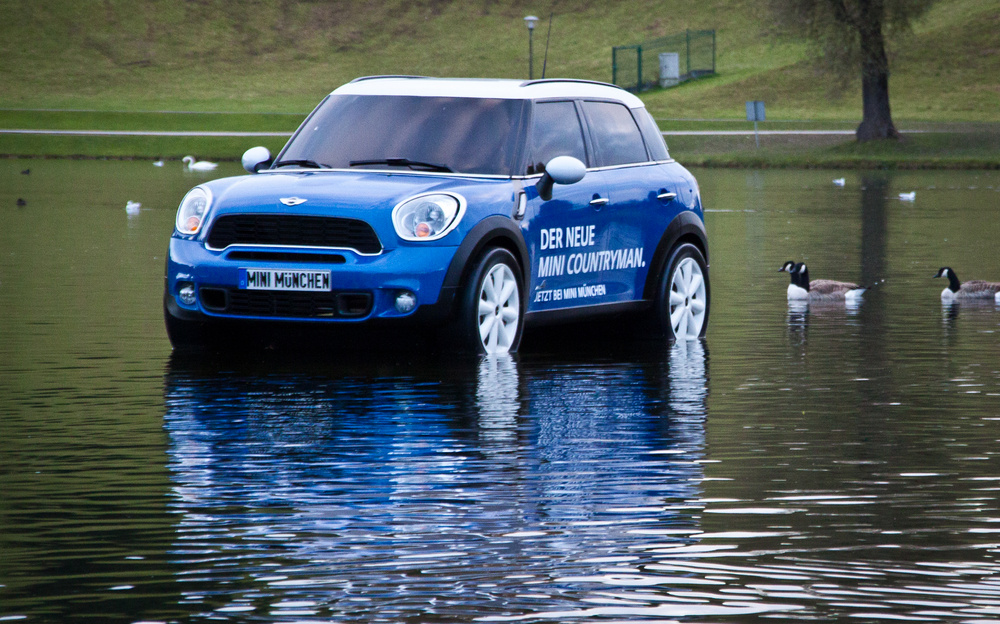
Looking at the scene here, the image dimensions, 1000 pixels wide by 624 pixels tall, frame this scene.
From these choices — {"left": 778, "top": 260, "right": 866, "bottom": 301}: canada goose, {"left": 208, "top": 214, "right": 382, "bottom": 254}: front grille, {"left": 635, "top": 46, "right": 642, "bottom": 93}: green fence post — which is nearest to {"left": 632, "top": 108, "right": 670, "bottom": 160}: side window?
{"left": 208, "top": 214, "right": 382, "bottom": 254}: front grille

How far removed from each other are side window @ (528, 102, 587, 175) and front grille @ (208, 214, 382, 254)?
1363mm

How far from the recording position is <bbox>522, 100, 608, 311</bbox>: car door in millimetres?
11164

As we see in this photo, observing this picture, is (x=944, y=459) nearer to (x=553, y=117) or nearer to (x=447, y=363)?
(x=447, y=363)

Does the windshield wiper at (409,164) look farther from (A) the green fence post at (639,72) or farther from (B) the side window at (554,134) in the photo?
(A) the green fence post at (639,72)

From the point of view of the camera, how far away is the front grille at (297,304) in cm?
1028

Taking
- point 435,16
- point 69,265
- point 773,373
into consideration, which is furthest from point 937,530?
point 435,16

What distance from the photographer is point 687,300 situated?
41.1 feet

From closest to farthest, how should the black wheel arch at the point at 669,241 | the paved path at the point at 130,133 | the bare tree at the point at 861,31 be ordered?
the black wheel arch at the point at 669,241 → the bare tree at the point at 861,31 → the paved path at the point at 130,133

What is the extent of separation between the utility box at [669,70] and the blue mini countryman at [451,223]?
68705 millimetres

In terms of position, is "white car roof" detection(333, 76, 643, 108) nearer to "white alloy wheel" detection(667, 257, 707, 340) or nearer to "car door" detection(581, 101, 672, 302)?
"car door" detection(581, 101, 672, 302)

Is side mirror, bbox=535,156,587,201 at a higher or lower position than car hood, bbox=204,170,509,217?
higher

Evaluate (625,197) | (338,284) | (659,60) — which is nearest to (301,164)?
(338,284)

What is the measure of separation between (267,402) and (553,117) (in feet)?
10.8

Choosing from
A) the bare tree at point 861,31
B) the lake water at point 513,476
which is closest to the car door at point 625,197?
the lake water at point 513,476
